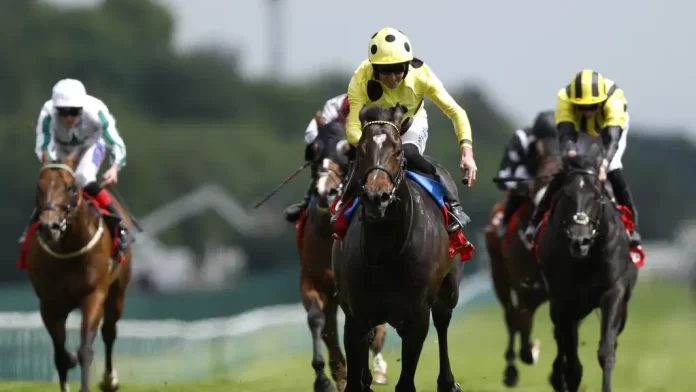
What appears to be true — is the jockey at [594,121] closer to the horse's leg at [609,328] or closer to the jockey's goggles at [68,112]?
the horse's leg at [609,328]

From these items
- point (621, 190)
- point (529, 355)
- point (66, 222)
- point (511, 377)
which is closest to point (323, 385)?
point (66, 222)

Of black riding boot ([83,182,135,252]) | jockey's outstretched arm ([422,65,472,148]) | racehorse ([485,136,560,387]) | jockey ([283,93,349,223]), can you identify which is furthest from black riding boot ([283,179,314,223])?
jockey's outstretched arm ([422,65,472,148])

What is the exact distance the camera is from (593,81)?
1212 centimetres

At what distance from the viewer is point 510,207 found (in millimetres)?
15078

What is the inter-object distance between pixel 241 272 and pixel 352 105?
187 feet

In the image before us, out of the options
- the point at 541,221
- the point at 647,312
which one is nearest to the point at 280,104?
the point at 647,312

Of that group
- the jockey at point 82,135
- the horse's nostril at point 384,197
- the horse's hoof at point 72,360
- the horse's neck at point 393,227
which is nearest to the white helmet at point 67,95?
the jockey at point 82,135

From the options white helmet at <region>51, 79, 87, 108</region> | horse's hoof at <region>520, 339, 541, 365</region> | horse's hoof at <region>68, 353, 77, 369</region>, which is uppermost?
white helmet at <region>51, 79, 87, 108</region>

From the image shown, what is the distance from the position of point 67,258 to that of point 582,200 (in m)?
4.01

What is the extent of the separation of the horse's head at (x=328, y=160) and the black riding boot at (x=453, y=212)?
189 cm

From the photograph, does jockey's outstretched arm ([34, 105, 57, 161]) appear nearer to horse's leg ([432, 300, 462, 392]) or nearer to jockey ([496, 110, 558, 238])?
horse's leg ([432, 300, 462, 392])

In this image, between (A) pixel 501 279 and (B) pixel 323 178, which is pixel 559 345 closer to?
(B) pixel 323 178

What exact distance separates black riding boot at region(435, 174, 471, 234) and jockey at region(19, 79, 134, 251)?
3362 millimetres

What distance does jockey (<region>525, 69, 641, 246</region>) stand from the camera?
466 inches
